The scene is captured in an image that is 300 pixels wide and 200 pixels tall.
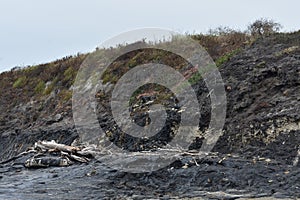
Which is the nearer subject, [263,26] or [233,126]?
[233,126]

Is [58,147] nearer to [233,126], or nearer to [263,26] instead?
[233,126]

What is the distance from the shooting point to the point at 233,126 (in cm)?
1476

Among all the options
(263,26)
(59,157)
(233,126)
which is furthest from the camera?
(263,26)

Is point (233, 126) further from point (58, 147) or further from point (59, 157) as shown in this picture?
point (58, 147)

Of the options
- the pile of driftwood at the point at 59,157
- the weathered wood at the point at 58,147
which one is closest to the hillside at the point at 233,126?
the pile of driftwood at the point at 59,157

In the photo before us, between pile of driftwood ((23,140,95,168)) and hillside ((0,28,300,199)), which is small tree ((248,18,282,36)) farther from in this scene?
pile of driftwood ((23,140,95,168))

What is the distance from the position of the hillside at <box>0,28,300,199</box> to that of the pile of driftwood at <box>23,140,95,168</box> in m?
0.63

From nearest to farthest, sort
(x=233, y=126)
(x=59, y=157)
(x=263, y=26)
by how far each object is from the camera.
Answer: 1. (x=233, y=126)
2. (x=59, y=157)
3. (x=263, y=26)

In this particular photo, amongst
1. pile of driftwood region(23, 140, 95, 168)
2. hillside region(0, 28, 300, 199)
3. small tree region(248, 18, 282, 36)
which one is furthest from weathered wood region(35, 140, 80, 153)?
small tree region(248, 18, 282, 36)

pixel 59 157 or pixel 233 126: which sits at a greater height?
pixel 233 126

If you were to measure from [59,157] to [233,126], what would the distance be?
5.27 meters

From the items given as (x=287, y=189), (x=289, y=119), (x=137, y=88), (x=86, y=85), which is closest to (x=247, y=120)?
(x=289, y=119)

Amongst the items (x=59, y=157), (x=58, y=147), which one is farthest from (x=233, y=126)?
(x=58, y=147)

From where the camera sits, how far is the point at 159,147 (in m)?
15.3
